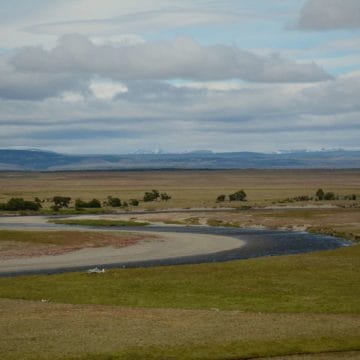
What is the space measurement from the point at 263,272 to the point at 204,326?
1582 centimetres

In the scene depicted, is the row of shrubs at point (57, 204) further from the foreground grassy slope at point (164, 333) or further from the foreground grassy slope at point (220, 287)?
the foreground grassy slope at point (164, 333)

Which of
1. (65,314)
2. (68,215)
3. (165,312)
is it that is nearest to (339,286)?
(165,312)

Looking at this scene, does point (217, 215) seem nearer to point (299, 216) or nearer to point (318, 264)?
point (299, 216)

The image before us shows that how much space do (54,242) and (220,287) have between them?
28654mm

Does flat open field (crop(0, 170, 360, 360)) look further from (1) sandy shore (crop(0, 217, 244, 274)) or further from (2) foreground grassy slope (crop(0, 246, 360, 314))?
(1) sandy shore (crop(0, 217, 244, 274))

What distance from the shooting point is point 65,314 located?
2758 cm

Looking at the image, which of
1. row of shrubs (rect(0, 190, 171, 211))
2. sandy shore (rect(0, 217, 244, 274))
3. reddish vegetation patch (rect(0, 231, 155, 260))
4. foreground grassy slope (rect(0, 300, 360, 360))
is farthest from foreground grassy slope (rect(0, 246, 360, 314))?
row of shrubs (rect(0, 190, 171, 211))

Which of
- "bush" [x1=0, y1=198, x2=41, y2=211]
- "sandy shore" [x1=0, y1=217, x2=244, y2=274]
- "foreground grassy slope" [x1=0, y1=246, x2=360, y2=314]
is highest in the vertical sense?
"bush" [x1=0, y1=198, x2=41, y2=211]

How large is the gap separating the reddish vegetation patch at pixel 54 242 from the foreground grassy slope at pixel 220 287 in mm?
16412

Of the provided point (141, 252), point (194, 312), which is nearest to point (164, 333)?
point (194, 312)

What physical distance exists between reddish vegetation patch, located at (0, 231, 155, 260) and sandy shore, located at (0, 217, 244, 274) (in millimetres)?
1448

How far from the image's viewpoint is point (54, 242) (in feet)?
201

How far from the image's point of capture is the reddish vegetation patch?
56.2 m

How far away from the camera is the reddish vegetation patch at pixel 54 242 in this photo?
2211 inches
